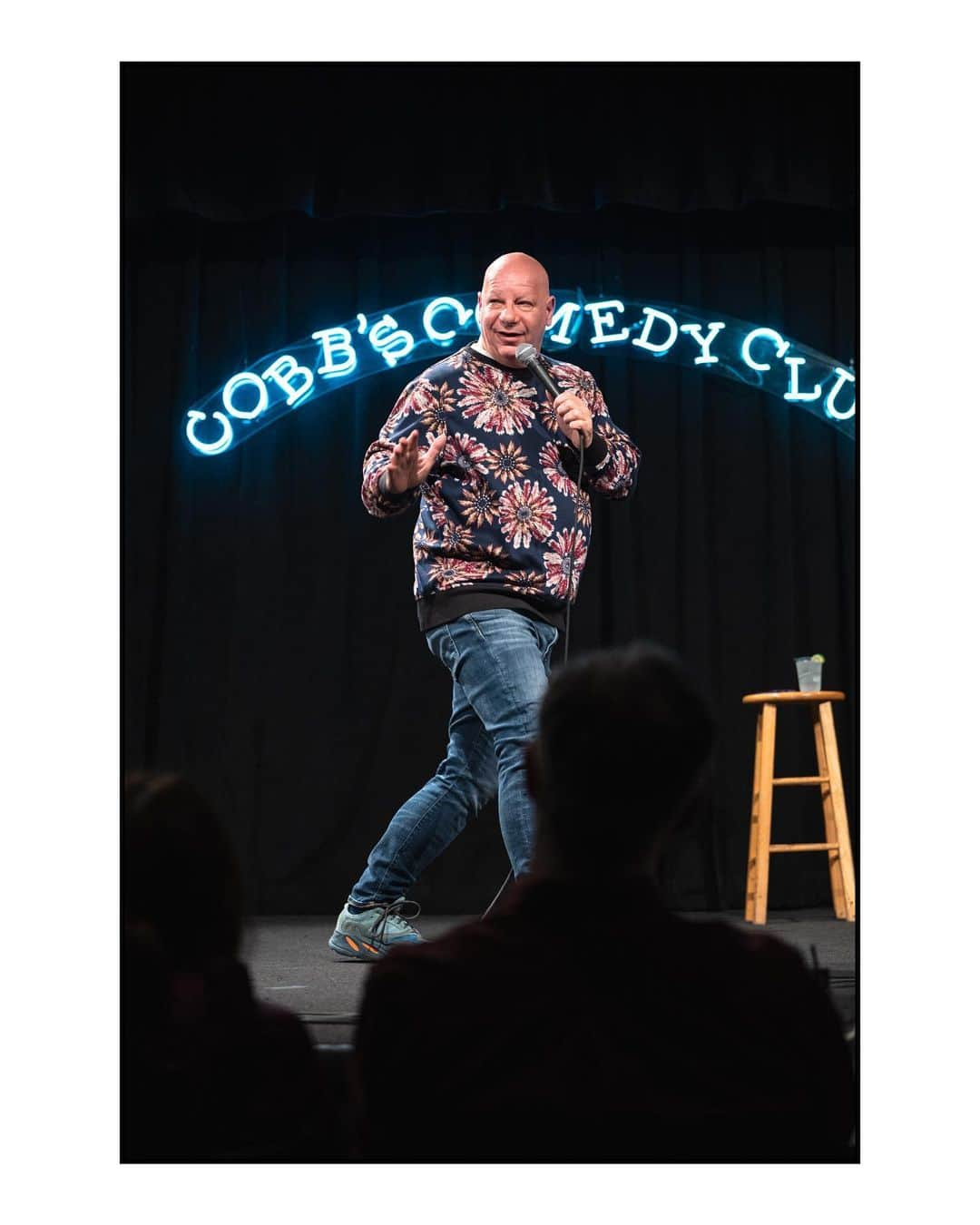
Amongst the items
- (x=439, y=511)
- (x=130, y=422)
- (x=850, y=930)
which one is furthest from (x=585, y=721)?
(x=130, y=422)

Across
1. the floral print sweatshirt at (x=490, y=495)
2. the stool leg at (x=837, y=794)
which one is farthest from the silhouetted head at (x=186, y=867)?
the stool leg at (x=837, y=794)

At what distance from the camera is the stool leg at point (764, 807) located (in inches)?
137

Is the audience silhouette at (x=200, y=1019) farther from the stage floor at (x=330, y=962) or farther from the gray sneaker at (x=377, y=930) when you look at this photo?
the gray sneaker at (x=377, y=930)

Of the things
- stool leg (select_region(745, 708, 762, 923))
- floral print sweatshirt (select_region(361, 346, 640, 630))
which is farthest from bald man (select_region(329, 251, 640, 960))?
stool leg (select_region(745, 708, 762, 923))

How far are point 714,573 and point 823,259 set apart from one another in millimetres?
992

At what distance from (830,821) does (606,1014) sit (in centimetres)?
282

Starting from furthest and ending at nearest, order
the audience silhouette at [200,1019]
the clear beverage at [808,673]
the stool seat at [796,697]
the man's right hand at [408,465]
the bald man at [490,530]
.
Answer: the clear beverage at [808,673], the stool seat at [796,697], the bald man at [490,530], the man's right hand at [408,465], the audience silhouette at [200,1019]

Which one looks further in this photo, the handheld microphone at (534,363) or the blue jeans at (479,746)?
the handheld microphone at (534,363)

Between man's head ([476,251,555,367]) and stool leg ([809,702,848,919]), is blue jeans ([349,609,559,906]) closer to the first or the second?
man's head ([476,251,555,367])

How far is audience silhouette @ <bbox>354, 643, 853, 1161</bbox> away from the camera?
0.92 meters

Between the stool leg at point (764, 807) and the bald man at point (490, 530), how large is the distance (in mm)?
1160

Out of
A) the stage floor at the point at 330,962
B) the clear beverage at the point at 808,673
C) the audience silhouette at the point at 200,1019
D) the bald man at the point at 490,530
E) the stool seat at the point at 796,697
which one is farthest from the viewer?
the clear beverage at the point at 808,673

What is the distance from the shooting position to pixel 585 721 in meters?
0.97

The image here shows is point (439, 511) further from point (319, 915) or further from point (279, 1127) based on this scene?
point (319, 915)
